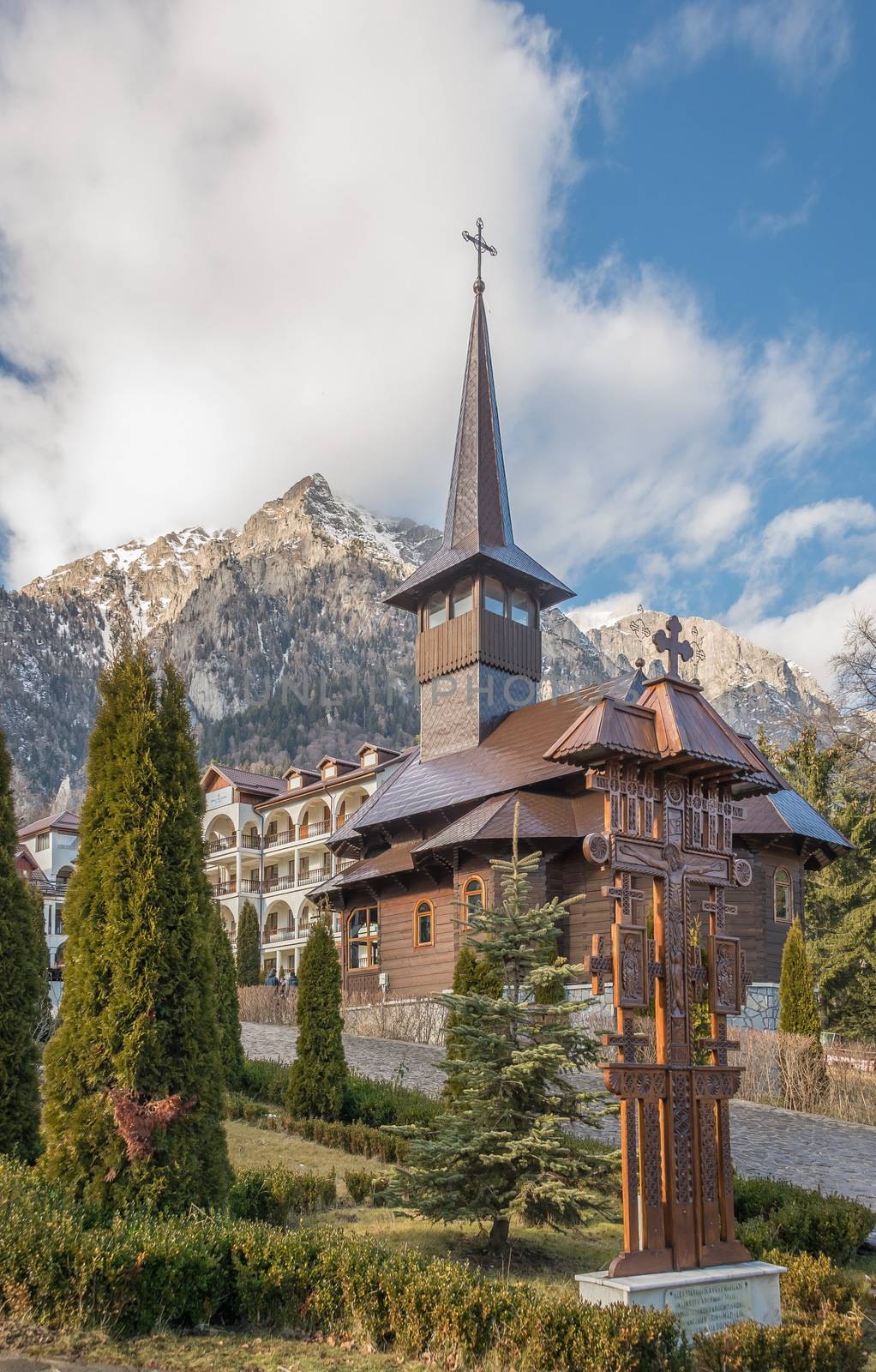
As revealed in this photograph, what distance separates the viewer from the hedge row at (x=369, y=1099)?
14.1 meters

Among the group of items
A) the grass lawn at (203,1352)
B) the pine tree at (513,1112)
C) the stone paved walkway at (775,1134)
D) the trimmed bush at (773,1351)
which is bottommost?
the stone paved walkway at (775,1134)

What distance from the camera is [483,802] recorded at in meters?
26.2

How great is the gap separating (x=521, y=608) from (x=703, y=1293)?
81.1ft

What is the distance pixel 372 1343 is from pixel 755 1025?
18.0 metres

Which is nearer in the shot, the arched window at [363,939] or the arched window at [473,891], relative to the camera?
the arched window at [473,891]

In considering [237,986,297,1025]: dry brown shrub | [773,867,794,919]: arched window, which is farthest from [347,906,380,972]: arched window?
[773,867,794,919]: arched window

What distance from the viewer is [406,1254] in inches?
288

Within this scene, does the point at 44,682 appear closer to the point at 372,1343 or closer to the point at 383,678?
the point at 383,678

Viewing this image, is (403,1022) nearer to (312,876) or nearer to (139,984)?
(139,984)

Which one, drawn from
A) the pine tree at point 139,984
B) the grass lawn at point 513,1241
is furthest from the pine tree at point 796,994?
the pine tree at point 139,984

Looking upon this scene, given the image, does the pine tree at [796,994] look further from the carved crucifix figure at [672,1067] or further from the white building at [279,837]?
the white building at [279,837]

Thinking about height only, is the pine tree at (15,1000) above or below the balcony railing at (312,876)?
below

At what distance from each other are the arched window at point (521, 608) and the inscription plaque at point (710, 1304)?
24.1 m

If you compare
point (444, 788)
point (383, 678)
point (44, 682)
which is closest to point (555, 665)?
point (383, 678)
